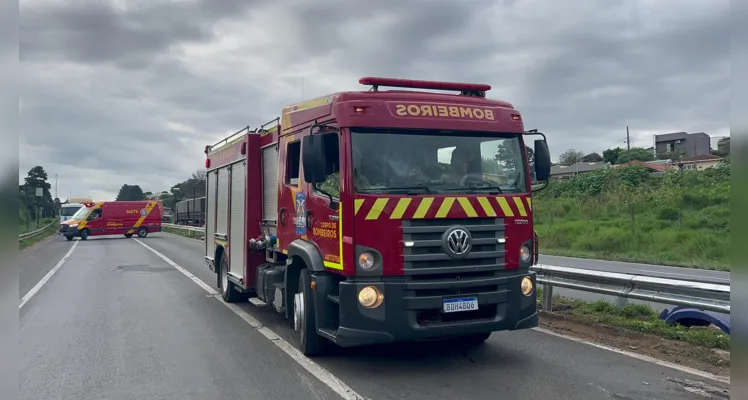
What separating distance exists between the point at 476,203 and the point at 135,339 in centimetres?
506

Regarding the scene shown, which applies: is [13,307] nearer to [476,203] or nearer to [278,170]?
[476,203]

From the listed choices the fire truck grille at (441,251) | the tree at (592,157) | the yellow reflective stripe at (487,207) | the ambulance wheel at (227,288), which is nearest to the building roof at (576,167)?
the tree at (592,157)

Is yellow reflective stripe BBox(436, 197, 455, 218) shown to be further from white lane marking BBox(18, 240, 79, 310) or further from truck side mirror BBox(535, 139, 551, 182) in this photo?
white lane marking BBox(18, 240, 79, 310)

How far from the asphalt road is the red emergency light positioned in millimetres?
3125

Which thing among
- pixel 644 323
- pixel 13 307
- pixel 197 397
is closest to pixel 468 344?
pixel 644 323

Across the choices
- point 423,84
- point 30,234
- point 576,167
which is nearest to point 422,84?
point 423,84

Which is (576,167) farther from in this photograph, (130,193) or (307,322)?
(130,193)

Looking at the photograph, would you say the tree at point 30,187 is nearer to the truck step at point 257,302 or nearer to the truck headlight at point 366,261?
the truck headlight at point 366,261

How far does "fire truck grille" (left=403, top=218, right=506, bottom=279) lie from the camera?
19.1 feet

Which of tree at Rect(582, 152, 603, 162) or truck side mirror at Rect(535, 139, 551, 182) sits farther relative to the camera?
tree at Rect(582, 152, 603, 162)

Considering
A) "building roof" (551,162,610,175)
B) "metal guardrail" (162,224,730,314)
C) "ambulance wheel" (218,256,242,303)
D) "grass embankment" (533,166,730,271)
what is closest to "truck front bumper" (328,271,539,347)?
"metal guardrail" (162,224,730,314)

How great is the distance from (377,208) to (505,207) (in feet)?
4.75

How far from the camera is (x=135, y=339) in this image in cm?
795

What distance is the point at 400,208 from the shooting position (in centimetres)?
Result: 584
